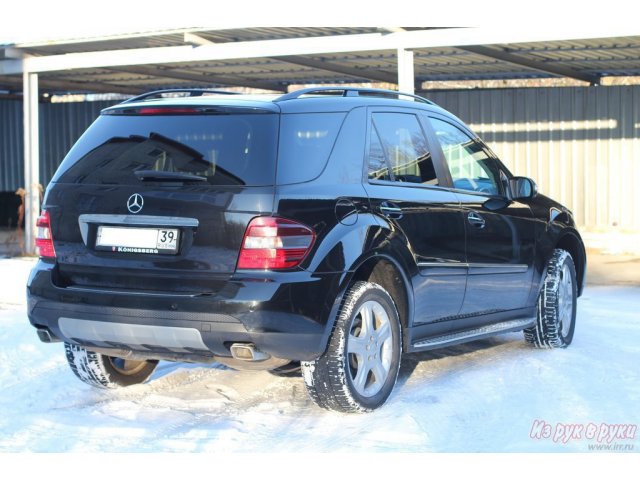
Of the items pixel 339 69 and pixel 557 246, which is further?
pixel 339 69

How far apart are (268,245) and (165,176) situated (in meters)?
0.69

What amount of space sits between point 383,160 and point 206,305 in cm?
146

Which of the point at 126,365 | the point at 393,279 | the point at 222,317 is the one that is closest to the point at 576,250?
the point at 393,279

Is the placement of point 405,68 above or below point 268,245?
above

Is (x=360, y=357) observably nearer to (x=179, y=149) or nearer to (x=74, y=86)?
(x=179, y=149)

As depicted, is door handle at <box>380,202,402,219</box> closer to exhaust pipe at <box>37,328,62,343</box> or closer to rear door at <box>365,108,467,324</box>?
rear door at <box>365,108,467,324</box>

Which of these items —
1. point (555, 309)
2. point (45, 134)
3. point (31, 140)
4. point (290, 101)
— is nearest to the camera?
point (290, 101)

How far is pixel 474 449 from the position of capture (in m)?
5.12

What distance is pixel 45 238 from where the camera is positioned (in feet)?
19.5

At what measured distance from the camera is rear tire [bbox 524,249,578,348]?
7.91 m

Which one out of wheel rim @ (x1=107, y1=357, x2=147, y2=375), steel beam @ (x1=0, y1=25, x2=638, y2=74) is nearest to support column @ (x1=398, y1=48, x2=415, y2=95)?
steel beam @ (x1=0, y1=25, x2=638, y2=74)

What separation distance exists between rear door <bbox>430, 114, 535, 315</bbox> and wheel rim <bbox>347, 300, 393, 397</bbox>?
98cm

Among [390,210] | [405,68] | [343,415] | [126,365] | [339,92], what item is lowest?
[343,415]

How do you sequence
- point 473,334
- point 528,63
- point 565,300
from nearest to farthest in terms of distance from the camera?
point 473,334
point 565,300
point 528,63
